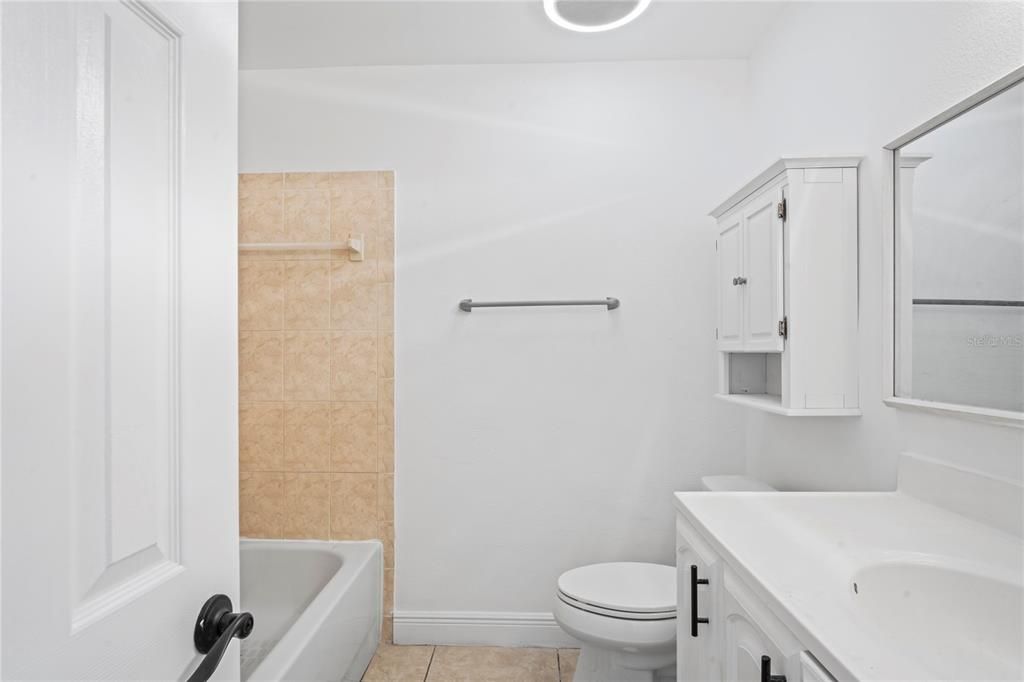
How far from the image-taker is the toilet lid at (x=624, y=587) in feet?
5.93

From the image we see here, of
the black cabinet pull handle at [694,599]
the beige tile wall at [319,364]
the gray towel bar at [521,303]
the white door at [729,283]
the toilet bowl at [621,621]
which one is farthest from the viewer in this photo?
the beige tile wall at [319,364]

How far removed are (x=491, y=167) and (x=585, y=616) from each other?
1678 mm

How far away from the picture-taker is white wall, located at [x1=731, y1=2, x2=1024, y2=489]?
44.6 inches

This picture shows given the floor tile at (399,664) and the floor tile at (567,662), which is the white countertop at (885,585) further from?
the floor tile at (399,664)

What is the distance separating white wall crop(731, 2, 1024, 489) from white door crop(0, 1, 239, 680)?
4.16 ft

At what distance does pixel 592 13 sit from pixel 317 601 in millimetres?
2054

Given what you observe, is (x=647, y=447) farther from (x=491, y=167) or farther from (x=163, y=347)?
(x=163, y=347)

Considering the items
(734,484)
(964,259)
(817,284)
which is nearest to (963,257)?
(964,259)

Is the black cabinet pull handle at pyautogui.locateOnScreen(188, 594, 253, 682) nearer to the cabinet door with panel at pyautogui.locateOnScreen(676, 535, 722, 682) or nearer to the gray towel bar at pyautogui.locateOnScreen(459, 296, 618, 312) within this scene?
the cabinet door with panel at pyautogui.locateOnScreen(676, 535, 722, 682)

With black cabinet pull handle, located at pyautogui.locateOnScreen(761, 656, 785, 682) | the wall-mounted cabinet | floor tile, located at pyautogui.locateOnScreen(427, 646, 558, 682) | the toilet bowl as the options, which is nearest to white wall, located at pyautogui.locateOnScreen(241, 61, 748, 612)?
floor tile, located at pyautogui.locateOnScreen(427, 646, 558, 682)

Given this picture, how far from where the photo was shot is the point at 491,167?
241 centimetres

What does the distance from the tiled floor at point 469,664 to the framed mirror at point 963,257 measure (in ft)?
5.07

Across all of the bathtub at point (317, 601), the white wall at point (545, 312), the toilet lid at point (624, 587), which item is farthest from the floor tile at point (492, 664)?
the toilet lid at point (624, 587)

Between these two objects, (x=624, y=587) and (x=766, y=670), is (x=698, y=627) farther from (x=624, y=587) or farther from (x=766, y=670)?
(x=624, y=587)
